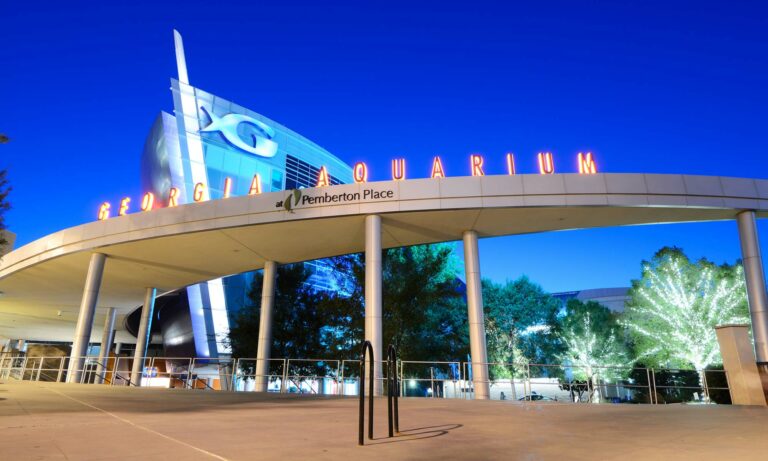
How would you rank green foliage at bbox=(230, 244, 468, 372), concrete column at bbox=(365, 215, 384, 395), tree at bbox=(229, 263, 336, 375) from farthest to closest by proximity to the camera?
1. tree at bbox=(229, 263, 336, 375)
2. green foliage at bbox=(230, 244, 468, 372)
3. concrete column at bbox=(365, 215, 384, 395)

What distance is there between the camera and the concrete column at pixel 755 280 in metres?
15.4

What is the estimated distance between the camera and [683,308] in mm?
28438

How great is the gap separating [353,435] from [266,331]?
1676cm

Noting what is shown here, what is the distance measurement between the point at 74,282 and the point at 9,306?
1321 centimetres

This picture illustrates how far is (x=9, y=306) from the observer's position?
3597 centimetres

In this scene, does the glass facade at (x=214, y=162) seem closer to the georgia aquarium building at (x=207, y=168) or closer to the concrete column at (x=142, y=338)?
the georgia aquarium building at (x=207, y=168)

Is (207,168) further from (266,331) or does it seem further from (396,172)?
(396,172)

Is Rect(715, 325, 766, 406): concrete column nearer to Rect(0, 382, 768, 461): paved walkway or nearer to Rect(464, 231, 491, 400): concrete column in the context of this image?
Rect(0, 382, 768, 461): paved walkway

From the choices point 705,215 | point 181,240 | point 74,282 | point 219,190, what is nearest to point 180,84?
point 219,190

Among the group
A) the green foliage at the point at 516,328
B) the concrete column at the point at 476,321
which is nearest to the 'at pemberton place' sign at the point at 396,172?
the concrete column at the point at 476,321

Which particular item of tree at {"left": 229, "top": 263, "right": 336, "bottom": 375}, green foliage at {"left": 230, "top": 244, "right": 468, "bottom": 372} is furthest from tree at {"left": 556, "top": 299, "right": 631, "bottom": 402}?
tree at {"left": 229, "top": 263, "right": 336, "bottom": 375}

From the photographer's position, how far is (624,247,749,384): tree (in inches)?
1081

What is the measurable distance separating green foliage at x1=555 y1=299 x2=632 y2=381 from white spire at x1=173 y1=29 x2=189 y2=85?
127 ft

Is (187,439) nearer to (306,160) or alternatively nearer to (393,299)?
(393,299)
